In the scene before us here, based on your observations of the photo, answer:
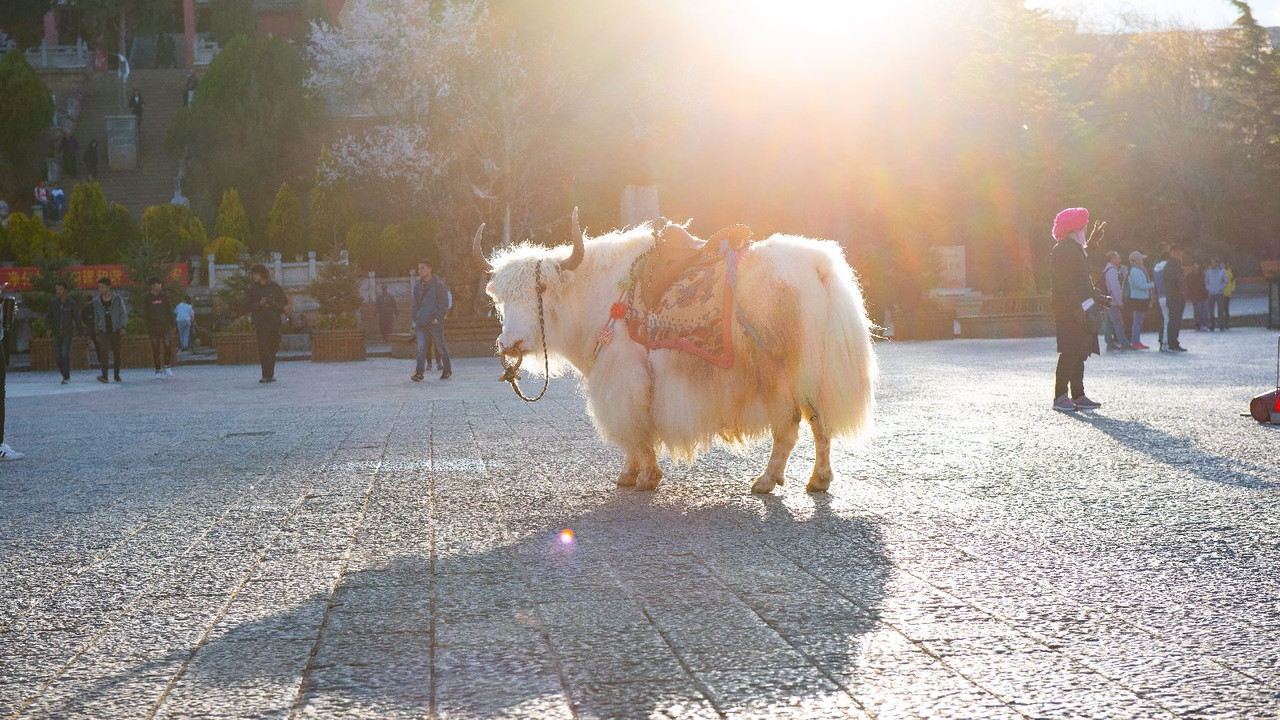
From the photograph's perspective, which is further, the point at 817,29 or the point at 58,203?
the point at 58,203

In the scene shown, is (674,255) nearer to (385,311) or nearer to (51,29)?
(385,311)

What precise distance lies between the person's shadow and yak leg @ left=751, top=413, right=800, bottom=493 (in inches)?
46.2

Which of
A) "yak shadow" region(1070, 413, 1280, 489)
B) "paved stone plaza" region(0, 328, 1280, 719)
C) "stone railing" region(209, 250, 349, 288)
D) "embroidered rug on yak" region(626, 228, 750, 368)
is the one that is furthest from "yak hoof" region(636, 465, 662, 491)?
"stone railing" region(209, 250, 349, 288)

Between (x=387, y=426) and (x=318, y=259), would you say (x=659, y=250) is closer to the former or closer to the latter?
(x=387, y=426)

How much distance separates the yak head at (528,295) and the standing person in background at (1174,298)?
699 inches

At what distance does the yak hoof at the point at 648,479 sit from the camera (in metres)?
7.14

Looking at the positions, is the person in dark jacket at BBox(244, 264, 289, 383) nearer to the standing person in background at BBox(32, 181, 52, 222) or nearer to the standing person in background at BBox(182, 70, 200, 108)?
the standing person in background at BBox(32, 181, 52, 222)

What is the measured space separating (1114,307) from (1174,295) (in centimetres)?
172

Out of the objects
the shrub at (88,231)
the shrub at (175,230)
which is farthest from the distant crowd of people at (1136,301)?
the shrub at (88,231)

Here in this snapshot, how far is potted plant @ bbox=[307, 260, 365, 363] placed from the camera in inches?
1154

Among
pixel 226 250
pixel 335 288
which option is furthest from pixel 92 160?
pixel 335 288

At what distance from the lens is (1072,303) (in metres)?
12.0

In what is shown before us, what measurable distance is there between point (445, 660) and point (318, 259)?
42.5 meters

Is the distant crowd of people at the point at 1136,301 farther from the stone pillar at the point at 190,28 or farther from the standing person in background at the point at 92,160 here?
the stone pillar at the point at 190,28
